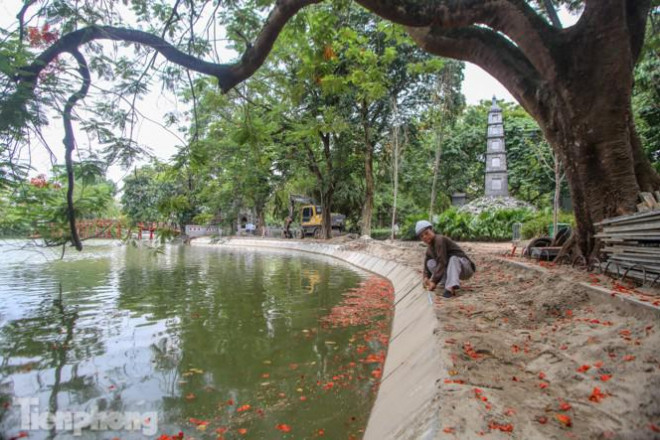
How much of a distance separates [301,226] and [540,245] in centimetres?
2008

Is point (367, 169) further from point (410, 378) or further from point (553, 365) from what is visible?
point (553, 365)

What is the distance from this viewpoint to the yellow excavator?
27031 millimetres

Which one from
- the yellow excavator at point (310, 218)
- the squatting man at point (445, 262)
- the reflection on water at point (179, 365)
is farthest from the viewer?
the yellow excavator at point (310, 218)

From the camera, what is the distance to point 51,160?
13.5ft

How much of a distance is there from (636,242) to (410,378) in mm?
3436

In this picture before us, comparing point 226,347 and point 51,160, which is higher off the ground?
point 51,160

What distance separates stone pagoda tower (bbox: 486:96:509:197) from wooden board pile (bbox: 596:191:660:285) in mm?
19598

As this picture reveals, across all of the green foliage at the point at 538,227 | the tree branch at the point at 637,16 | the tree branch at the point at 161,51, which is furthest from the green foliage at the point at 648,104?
the tree branch at the point at 161,51

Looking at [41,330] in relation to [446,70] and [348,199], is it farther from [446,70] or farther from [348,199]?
[348,199]

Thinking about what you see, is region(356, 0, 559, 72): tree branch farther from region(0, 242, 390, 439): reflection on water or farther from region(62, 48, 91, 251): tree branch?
region(0, 242, 390, 439): reflection on water

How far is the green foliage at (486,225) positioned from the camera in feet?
58.6

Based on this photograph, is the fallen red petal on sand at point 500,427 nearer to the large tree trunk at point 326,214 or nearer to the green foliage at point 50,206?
the green foliage at point 50,206

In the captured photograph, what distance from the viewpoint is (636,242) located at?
466cm

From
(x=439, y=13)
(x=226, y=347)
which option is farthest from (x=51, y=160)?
(x=439, y=13)
